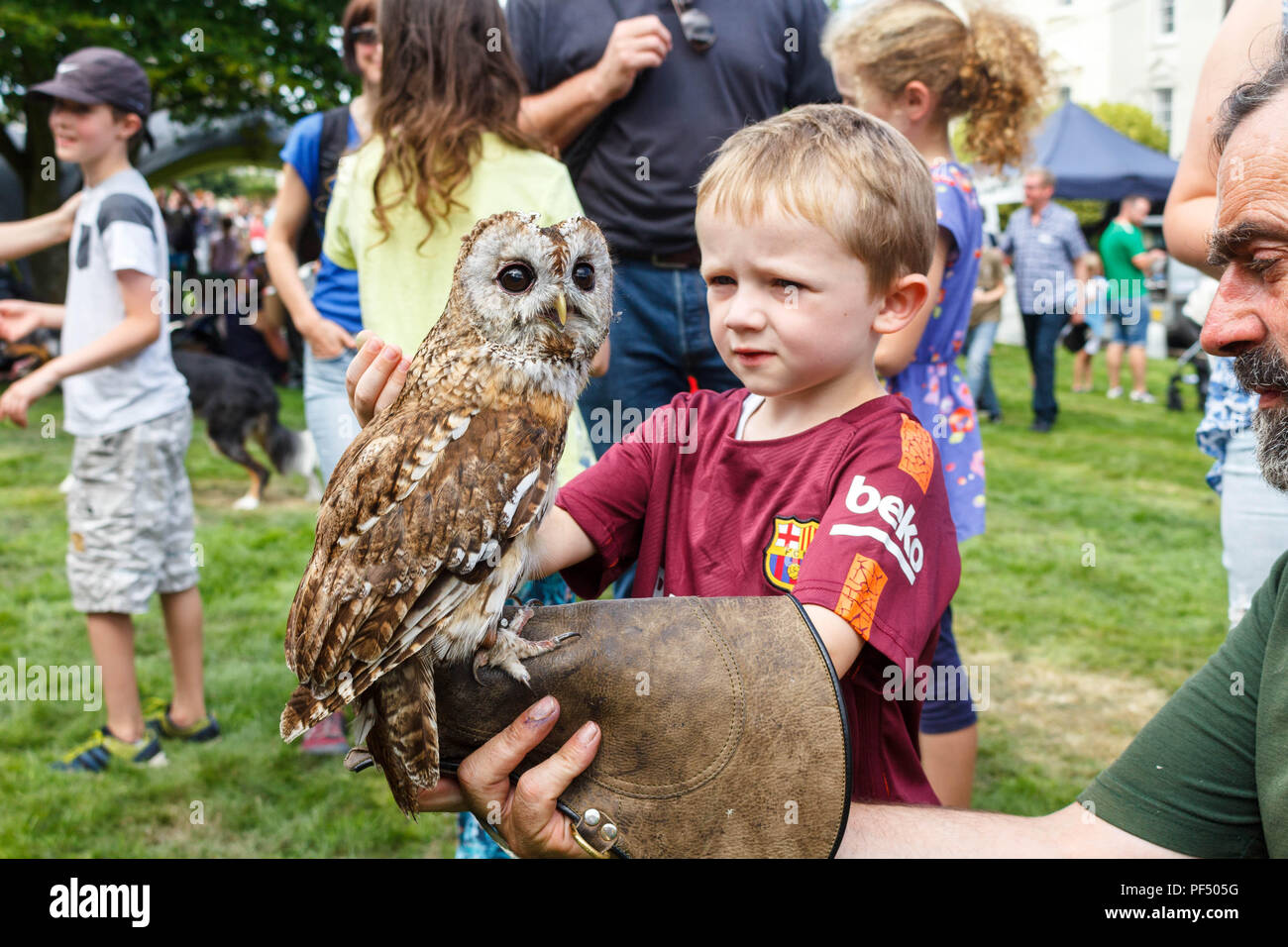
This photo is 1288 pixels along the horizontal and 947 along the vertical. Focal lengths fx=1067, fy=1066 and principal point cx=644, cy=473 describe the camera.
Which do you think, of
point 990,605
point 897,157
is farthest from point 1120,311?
point 897,157

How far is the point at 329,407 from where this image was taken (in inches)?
144

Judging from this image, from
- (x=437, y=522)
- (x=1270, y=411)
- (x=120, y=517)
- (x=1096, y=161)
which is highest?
(x=1096, y=161)

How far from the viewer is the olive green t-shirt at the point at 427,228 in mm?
2861

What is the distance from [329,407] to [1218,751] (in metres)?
2.86

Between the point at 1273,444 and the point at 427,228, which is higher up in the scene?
the point at 427,228

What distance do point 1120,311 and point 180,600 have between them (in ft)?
38.6

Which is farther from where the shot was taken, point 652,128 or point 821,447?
point 652,128

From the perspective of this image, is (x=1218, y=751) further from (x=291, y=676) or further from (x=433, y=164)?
(x=291, y=676)

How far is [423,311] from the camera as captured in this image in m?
2.91

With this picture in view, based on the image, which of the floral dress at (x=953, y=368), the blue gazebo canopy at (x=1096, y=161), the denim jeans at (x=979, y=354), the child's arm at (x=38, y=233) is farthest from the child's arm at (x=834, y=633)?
the blue gazebo canopy at (x=1096, y=161)

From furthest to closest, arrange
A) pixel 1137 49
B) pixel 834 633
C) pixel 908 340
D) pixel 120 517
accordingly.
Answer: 1. pixel 1137 49
2. pixel 120 517
3. pixel 908 340
4. pixel 834 633

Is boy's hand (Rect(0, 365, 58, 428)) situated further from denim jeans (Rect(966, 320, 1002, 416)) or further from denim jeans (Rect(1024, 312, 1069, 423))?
denim jeans (Rect(1024, 312, 1069, 423))

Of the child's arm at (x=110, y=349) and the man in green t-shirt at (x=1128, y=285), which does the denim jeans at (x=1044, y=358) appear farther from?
the child's arm at (x=110, y=349)

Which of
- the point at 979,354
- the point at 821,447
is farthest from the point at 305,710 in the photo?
the point at 979,354
